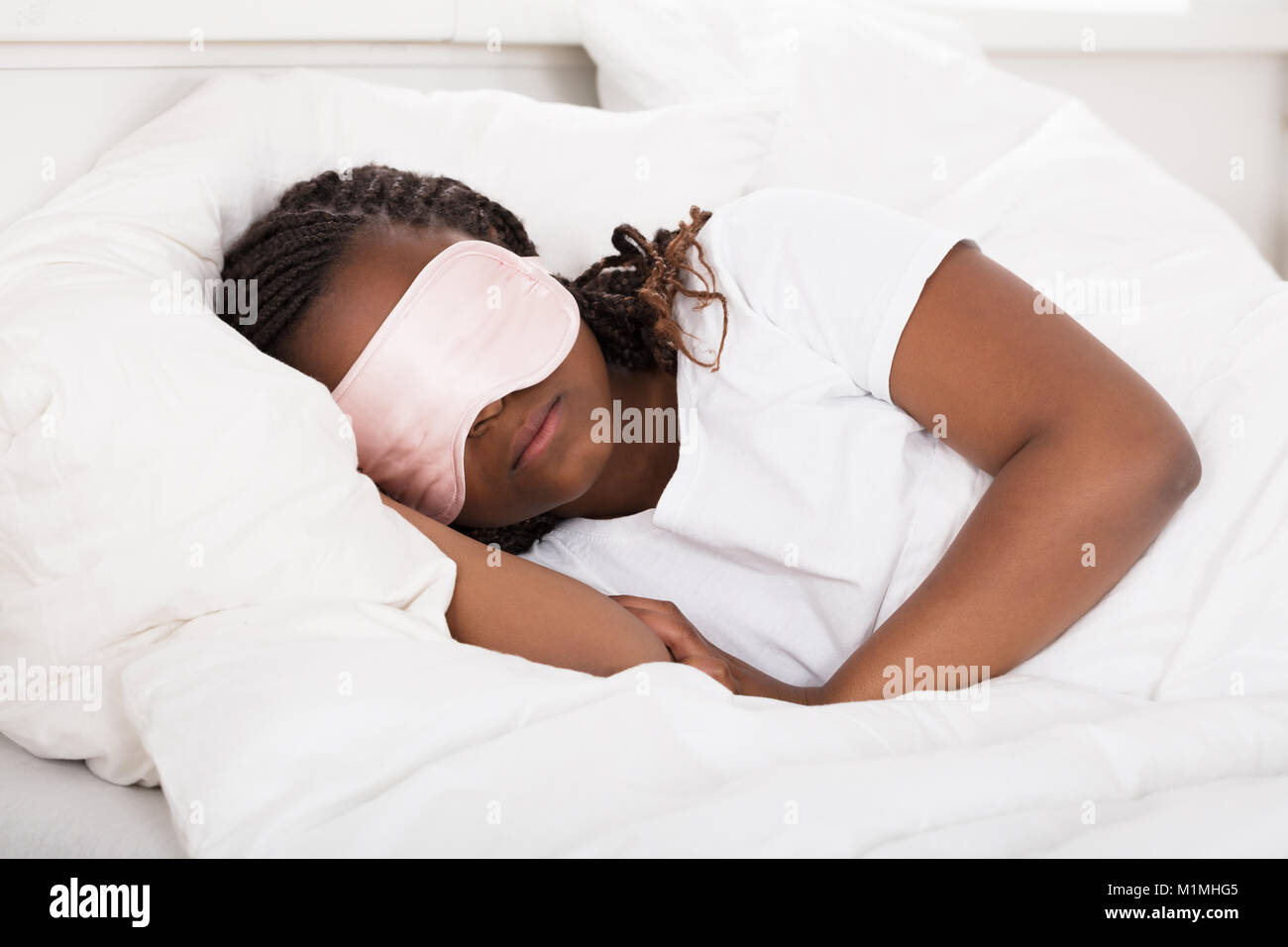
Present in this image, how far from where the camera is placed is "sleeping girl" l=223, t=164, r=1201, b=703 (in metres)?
0.84

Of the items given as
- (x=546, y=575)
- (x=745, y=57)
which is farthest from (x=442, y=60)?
(x=546, y=575)

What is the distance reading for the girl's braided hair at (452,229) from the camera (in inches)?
37.4

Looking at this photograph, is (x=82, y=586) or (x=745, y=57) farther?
(x=745, y=57)

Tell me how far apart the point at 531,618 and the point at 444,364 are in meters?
0.22

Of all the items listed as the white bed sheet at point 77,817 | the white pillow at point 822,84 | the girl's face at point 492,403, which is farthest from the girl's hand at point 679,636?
the white pillow at point 822,84

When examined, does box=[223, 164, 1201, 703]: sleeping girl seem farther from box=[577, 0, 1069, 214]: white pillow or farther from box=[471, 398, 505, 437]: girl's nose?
box=[577, 0, 1069, 214]: white pillow

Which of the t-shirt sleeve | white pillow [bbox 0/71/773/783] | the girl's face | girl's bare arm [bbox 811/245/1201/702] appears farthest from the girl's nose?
girl's bare arm [bbox 811/245/1201/702]

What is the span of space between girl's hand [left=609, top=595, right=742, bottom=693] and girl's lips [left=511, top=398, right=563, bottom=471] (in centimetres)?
15

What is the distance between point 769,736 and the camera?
640 millimetres

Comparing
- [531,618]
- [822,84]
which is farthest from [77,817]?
[822,84]

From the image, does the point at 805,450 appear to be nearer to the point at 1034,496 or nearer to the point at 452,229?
the point at 1034,496
